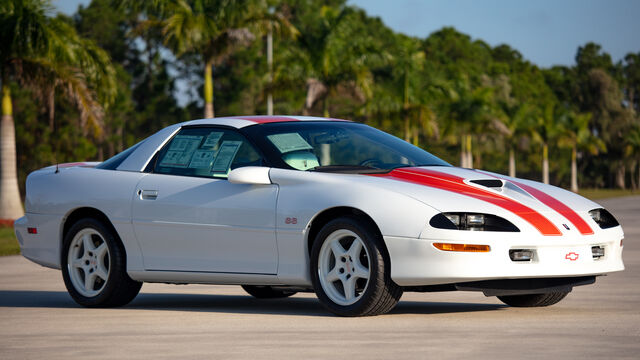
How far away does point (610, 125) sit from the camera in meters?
117

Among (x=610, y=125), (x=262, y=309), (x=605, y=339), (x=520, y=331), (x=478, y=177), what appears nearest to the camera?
(x=605, y=339)

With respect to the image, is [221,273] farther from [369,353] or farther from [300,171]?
[369,353]

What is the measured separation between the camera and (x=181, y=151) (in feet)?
28.4

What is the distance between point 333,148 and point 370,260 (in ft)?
4.26

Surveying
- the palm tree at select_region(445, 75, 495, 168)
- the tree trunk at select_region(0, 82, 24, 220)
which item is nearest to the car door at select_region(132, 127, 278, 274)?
the tree trunk at select_region(0, 82, 24, 220)

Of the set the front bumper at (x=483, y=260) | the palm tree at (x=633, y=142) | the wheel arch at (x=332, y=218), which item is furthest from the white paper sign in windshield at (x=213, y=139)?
the palm tree at (x=633, y=142)

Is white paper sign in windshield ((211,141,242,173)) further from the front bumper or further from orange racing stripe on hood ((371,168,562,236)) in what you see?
the front bumper

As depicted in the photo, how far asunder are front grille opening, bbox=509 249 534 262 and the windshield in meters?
1.19

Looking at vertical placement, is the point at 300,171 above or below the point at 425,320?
above

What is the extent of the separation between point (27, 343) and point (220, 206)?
199 centimetres

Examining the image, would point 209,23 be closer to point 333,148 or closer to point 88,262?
point 88,262

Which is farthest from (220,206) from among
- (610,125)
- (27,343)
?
(610,125)

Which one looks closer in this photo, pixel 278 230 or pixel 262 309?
pixel 278 230

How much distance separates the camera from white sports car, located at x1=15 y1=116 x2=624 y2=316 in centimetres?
711
